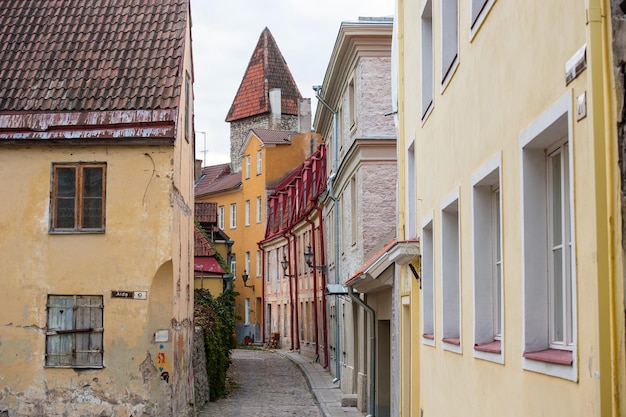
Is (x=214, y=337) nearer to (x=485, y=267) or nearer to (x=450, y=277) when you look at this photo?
(x=450, y=277)

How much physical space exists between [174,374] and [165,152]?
13.8ft

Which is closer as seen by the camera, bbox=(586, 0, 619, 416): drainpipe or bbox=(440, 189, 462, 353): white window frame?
bbox=(586, 0, 619, 416): drainpipe

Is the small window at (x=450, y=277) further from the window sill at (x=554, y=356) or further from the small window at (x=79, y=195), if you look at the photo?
the small window at (x=79, y=195)

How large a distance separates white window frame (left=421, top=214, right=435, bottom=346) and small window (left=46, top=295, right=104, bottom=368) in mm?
8409

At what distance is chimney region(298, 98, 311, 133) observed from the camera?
63.2 m

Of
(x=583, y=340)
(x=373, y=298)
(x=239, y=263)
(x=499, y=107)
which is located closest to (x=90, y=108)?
(x=373, y=298)

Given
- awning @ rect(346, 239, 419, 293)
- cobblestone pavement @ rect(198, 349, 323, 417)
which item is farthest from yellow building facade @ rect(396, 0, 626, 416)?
cobblestone pavement @ rect(198, 349, 323, 417)

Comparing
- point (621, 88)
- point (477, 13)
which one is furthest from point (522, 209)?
point (477, 13)

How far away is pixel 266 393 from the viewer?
26781 mm

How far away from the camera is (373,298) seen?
20969mm

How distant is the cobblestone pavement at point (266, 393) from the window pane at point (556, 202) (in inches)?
643

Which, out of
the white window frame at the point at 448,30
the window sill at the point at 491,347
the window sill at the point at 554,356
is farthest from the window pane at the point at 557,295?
the white window frame at the point at 448,30

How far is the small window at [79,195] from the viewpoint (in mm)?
18938

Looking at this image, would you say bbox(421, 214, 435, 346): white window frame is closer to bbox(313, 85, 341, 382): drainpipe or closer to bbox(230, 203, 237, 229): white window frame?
bbox(313, 85, 341, 382): drainpipe
